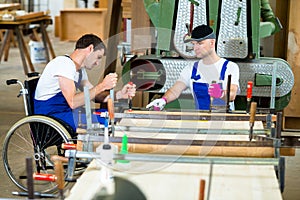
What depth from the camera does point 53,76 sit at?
3.37 meters

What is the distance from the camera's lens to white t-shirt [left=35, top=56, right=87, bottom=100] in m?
3.36

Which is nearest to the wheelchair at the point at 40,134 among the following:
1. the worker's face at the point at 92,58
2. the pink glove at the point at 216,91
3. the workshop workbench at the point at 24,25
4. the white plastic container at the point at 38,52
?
the worker's face at the point at 92,58

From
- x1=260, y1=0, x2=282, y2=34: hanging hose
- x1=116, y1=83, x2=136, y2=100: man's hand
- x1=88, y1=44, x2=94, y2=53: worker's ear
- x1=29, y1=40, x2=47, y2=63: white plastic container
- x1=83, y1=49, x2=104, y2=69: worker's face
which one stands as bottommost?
x1=29, y1=40, x2=47, y2=63: white plastic container

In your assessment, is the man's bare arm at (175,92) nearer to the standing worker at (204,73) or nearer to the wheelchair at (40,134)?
the standing worker at (204,73)

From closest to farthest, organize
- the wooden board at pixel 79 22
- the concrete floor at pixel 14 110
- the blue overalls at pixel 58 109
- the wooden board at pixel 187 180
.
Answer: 1. the wooden board at pixel 187 180
2. the blue overalls at pixel 58 109
3. the concrete floor at pixel 14 110
4. the wooden board at pixel 79 22

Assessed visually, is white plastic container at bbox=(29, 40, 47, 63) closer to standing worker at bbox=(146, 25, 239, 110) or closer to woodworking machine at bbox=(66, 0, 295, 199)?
woodworking machine at bbox=(66, 0, 295, 199)

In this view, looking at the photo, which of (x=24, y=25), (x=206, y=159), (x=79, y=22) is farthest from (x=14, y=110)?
(x=79, y=22)

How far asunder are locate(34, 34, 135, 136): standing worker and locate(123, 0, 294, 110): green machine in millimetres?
791

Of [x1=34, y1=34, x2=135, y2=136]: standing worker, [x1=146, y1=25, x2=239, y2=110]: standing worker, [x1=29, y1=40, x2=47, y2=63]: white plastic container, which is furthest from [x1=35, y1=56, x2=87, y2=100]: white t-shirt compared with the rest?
[x1=29, y1=40, x2=47, y2=63]: white plastic container

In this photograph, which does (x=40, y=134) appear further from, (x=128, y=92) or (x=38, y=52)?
(x=38, y=52)

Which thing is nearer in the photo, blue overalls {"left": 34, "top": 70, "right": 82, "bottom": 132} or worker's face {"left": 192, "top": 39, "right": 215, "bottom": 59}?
blue overalls {"left": 34, "top": 70, "right": 82, "bottom": 132}

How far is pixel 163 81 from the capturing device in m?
4.22

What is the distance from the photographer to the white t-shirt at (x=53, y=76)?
3.36 metres

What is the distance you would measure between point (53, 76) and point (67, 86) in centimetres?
13
